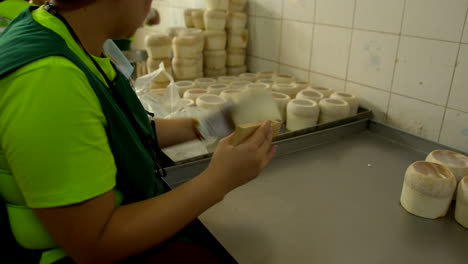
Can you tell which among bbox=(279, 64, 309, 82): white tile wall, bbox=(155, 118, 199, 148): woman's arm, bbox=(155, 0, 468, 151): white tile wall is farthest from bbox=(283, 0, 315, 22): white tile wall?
bbox=(155, 118, 199, 148): woman's arm

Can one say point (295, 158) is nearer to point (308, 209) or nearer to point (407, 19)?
point (308, 209)

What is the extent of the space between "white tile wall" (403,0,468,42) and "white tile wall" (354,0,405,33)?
35 millimetres

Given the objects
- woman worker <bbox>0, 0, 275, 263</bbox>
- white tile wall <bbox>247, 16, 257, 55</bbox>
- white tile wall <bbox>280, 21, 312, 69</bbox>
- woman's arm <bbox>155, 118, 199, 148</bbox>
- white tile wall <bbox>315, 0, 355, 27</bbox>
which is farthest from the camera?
white tile wall <bbox>247, 16, 257, 55</bbox>

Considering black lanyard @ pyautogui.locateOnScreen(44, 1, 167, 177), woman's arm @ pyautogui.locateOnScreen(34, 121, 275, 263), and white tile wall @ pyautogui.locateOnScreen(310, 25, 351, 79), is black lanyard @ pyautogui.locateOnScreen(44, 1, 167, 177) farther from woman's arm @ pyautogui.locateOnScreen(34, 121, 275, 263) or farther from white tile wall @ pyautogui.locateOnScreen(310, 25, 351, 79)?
white tile wall @ pyautogui.locateOnScreen(310, 25, 351, 79)

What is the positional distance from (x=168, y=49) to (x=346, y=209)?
52.9 inches

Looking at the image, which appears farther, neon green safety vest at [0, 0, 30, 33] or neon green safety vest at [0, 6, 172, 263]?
neon green safety vest at [0, 0, 30, 33]

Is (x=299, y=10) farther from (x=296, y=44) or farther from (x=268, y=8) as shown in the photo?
(x=268, y=8)

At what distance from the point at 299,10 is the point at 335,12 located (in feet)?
0.82

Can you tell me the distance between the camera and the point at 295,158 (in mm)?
1247

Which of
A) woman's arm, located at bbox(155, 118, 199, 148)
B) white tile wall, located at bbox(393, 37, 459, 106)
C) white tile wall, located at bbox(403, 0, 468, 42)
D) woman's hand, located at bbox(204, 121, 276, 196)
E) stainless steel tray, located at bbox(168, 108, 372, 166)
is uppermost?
white tile wall, located at bbox(403, 0, 468, 42)

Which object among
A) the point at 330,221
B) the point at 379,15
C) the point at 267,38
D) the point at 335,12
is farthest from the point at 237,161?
the point at 267,38

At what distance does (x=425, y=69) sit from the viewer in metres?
1.31

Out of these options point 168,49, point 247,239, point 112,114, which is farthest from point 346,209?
point 168,49

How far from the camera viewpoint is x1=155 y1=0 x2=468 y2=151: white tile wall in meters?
1.24
